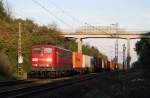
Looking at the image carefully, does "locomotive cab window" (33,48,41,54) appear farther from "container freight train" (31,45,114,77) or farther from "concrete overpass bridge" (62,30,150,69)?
"concrete overpass bridge" (62,30,150,69)

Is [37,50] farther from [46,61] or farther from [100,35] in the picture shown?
[100,35]

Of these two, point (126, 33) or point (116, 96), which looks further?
point (126, 33)

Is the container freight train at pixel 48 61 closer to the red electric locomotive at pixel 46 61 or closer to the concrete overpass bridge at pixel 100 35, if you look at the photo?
the red electric locomotive at pixel 46 61

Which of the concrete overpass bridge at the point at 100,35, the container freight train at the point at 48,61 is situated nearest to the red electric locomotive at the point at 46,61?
the container freight train at the point at 48,61

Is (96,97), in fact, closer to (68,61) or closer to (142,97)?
(142,97)

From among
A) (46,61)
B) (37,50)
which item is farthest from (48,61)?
(37,50)

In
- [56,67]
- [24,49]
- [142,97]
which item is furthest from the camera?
[24,49]

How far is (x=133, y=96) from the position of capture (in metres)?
20.4

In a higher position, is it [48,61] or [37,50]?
[37,50]

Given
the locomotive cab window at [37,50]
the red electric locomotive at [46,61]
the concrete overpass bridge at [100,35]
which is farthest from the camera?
the concrete overpass bridge at [100,35]

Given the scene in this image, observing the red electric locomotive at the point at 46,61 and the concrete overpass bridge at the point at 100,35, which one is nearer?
the red electric locomotive at the point at 46,61

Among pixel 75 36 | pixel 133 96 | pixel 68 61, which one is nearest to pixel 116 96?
pixel 133 96

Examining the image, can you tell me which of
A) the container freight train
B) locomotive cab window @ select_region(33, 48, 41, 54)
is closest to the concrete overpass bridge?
the container freight train

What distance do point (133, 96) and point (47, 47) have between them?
25945 millimetres
